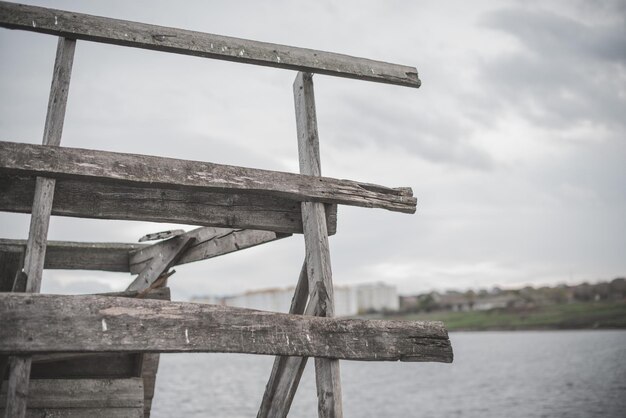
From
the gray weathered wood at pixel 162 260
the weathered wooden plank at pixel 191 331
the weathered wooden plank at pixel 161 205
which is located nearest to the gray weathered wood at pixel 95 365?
the gray weathered wood at pixel 162 260

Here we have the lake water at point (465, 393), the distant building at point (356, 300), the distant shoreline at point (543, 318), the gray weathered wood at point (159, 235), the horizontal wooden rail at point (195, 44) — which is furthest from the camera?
the distant building at point (356, 300)

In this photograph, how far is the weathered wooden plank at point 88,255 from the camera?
5.96 meters

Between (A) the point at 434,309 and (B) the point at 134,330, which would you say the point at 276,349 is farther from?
(A) the point at 434,309

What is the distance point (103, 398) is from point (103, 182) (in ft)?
8.02

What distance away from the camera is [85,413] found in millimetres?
5082

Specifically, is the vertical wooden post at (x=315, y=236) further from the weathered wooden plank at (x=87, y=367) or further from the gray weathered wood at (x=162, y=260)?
the weathered wooden plank at (x=87, y=367)

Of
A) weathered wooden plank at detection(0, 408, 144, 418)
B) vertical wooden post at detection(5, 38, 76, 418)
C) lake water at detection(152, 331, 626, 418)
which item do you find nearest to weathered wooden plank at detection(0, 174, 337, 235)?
vertical wooden post at detection(5, 38, 76, 418)

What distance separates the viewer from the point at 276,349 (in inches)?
139

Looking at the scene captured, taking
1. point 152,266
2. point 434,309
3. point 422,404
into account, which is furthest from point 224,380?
point 434,309

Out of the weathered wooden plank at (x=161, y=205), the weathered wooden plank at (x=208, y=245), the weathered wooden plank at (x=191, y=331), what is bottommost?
the weathered wooden plank at (x=191, y=331)

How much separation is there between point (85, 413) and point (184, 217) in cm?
221

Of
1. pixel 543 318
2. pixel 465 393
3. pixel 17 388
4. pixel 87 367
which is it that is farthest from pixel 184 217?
pixel 543 318

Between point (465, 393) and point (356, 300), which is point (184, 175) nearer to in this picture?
point (465, 393)

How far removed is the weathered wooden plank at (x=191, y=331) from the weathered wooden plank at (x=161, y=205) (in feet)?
2.46
